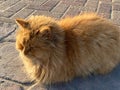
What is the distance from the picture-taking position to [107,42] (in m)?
3.10

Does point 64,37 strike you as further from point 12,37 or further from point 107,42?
point 12,37

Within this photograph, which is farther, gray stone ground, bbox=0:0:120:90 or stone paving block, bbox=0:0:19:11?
stone paving block, bbox=0:0:19:11

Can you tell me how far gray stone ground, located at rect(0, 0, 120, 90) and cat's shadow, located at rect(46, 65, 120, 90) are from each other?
41 cm

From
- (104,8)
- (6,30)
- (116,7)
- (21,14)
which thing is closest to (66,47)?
(6,30)

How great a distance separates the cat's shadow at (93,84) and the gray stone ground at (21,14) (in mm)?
408

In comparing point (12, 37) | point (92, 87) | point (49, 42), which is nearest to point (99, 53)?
point (92, 87)

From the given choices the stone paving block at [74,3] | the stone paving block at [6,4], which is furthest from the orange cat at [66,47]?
the stone paving block at [74,3]

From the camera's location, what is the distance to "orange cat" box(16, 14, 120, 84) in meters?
2.78

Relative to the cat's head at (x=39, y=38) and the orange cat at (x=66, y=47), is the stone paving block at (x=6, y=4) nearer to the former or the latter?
the orange cat at (x=66, y=47)

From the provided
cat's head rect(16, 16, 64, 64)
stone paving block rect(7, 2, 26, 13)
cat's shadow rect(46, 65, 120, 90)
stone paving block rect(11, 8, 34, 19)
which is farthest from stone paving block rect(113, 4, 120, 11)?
cat's head rect(16, 16, 64, 64)

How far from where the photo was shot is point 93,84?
10.2ft

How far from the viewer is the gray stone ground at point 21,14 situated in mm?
3172

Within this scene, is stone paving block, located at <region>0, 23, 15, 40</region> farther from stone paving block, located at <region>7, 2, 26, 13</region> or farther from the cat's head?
the cat's head

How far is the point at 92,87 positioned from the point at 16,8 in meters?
2.61
